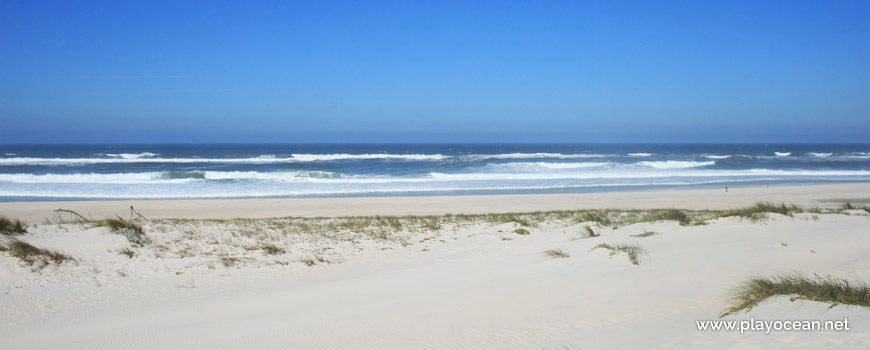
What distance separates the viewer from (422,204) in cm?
2022

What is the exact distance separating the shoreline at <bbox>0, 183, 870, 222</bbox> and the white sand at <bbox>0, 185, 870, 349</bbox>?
724cm

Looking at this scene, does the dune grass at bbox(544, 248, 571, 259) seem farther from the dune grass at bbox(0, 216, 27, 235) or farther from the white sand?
the dune grass at bbox(0, 216, 27, 235)

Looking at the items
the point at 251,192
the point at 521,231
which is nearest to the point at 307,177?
the point at 251,192

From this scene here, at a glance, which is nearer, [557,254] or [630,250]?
[630,250]

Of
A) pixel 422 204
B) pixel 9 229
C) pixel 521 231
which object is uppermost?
pixel 9 229

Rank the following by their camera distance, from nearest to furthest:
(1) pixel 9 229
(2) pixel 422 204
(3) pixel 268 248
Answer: (1) pixel 9 229 → (3) pixel 268 248 → (2) pixel 422 204

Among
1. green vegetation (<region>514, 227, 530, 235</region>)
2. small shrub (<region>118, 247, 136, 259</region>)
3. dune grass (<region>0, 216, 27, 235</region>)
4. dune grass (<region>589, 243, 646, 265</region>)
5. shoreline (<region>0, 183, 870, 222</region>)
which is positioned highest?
dune grass (<region>0, 216, 27, 235</region>)

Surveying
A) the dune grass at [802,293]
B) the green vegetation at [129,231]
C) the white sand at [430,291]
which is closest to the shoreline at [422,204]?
the green vegetation at [129,231]

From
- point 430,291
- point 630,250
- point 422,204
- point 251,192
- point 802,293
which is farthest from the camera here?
point 251,192

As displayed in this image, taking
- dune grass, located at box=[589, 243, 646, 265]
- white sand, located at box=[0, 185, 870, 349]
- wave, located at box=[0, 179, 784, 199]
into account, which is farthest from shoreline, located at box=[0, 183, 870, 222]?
dune grass, located at box=[589, 243, 646, 265]

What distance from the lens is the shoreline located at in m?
17.5

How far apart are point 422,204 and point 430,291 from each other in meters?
14.1

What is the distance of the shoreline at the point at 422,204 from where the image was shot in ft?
57.3

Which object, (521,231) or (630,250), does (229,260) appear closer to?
(521,231)
